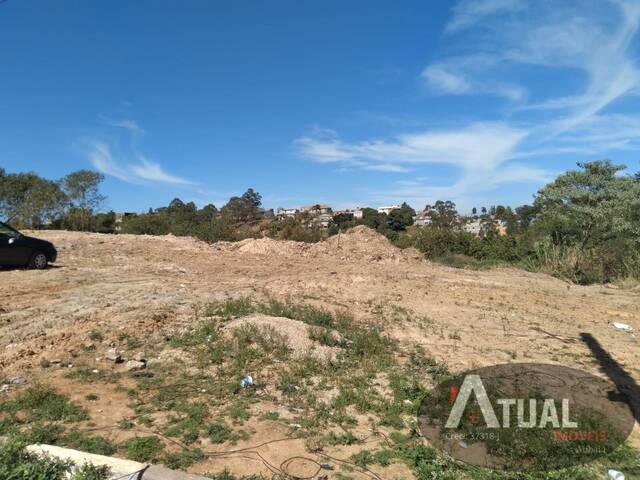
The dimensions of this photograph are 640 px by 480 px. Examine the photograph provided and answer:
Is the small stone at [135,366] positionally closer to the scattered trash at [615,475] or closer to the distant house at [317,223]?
the scattered trash at [615,475]

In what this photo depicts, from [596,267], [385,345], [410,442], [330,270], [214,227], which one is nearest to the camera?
[410,442]

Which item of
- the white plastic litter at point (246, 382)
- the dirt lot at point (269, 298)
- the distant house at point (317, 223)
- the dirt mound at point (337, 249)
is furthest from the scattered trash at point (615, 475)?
the distant house at point (317, 223)

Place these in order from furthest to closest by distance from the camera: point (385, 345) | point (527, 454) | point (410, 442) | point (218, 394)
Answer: point (385, 345)
point (218, 394)
point (410, 442)
point (527, 454)

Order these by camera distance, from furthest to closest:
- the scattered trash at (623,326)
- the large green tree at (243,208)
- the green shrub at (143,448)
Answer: the large green tree at (243,208) → the scattered trash at (623,326) → the green shrub at (143,448)

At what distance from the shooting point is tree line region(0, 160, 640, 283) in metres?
16.8

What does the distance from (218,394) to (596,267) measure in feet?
55.7

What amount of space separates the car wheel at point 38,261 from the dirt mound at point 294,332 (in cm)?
702

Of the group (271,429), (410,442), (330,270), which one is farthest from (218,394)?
(330,270)

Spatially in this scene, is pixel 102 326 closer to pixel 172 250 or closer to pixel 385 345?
pixel 385 345

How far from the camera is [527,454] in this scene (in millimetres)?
3598

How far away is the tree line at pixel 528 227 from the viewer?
55.0ft

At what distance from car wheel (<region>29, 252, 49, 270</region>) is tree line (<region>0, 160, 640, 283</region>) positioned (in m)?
12.9

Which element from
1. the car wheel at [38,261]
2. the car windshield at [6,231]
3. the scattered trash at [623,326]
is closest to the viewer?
the scattered trash at [623,326]

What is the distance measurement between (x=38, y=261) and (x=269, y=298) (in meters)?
6.33
